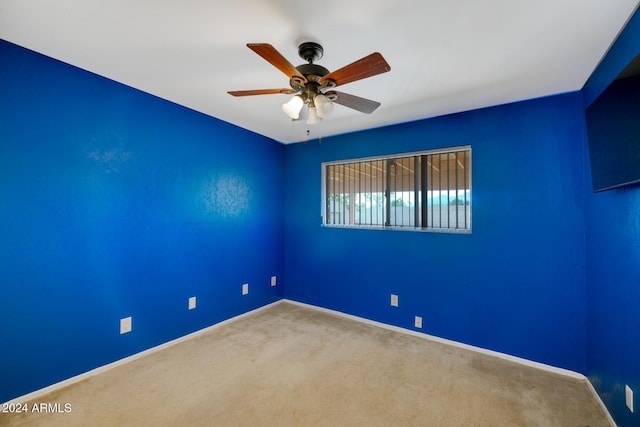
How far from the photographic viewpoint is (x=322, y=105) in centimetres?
176

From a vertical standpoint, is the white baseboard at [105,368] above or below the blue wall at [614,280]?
below

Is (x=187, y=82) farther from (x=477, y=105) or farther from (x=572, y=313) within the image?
(x=572, y=313)

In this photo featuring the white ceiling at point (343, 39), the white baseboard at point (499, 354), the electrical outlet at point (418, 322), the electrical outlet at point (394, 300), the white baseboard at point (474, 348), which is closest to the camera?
the white ceiling at point (343, 39)

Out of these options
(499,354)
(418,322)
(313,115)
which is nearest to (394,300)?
(418,322)

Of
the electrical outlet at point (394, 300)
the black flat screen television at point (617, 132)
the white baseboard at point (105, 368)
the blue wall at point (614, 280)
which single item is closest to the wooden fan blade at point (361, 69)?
the black flat screen television at point (617, 132)

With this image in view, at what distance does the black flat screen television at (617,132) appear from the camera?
4.23ft

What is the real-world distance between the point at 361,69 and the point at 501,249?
7.16ft

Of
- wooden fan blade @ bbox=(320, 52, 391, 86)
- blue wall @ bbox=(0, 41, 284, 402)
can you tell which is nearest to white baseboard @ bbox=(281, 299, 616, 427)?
blue wall @ bbox=(0, 41, 284, 402)

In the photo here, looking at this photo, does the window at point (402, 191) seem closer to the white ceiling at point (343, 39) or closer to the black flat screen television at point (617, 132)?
the white ceiling at point (343, 39)

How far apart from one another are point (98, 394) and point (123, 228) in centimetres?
125

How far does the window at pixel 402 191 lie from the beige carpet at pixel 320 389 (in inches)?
Answer: 51.8

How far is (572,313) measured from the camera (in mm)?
2264

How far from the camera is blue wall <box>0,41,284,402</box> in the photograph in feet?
6.03

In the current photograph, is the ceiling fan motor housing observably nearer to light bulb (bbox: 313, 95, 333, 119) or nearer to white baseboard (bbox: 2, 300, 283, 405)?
light bulb (bbox: 313, 95, 333, 119)
